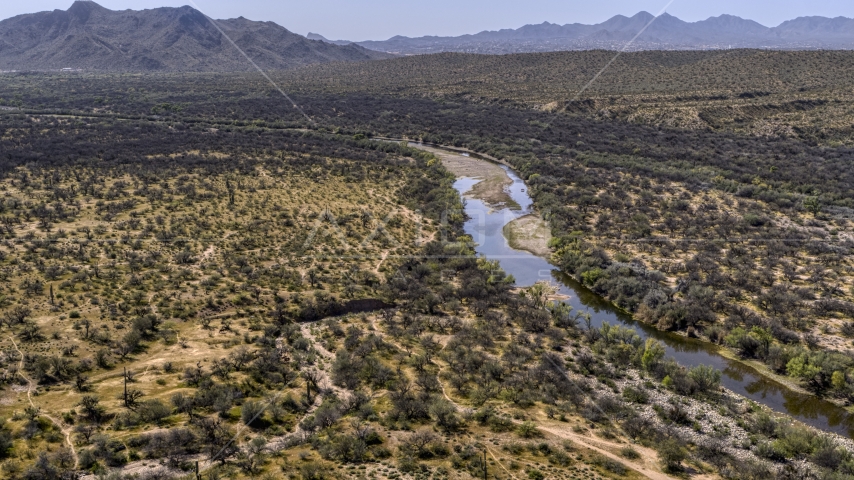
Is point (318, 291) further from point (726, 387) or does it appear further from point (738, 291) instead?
point (738, 291)

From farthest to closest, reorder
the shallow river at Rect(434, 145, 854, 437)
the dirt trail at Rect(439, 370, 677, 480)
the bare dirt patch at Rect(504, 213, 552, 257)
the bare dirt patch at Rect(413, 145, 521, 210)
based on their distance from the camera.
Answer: the bare dirt patch at Rect(413, 145, 521, 210) → the bare dirt patch at Rect(504, 213, 552, 257) → the shallow river at Rect(434, 145, 854, 437) → the dirt trail at Rect(439, 370, 677, 480)

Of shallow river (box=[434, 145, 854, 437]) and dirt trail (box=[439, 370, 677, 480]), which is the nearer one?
dirt trail (box=[439, 370, 677, 480])

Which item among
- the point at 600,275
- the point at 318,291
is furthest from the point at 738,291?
the point at 318,291

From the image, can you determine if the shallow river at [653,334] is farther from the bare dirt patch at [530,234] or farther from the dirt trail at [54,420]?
the dirt trail at [54,420]

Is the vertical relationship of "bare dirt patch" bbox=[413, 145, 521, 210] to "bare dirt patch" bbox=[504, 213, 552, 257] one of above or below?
above

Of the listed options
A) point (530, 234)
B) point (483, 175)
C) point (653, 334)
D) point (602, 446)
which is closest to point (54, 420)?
point (602, 446)

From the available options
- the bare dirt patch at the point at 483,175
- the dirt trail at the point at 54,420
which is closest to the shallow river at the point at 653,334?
the bare dirt patch at the point at 483,175

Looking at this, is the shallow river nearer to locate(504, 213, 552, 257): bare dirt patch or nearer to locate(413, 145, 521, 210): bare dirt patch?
locate(504, 213, 552, 257): bare dirt patch

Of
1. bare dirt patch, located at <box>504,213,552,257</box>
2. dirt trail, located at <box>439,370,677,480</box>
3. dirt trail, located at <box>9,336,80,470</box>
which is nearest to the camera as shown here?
dirt trail, located at <box>439,370,677,480</box>

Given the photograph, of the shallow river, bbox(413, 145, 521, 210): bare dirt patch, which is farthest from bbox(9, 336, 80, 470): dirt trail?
bbox(413, 145, 521, 210): bare dirt patch
